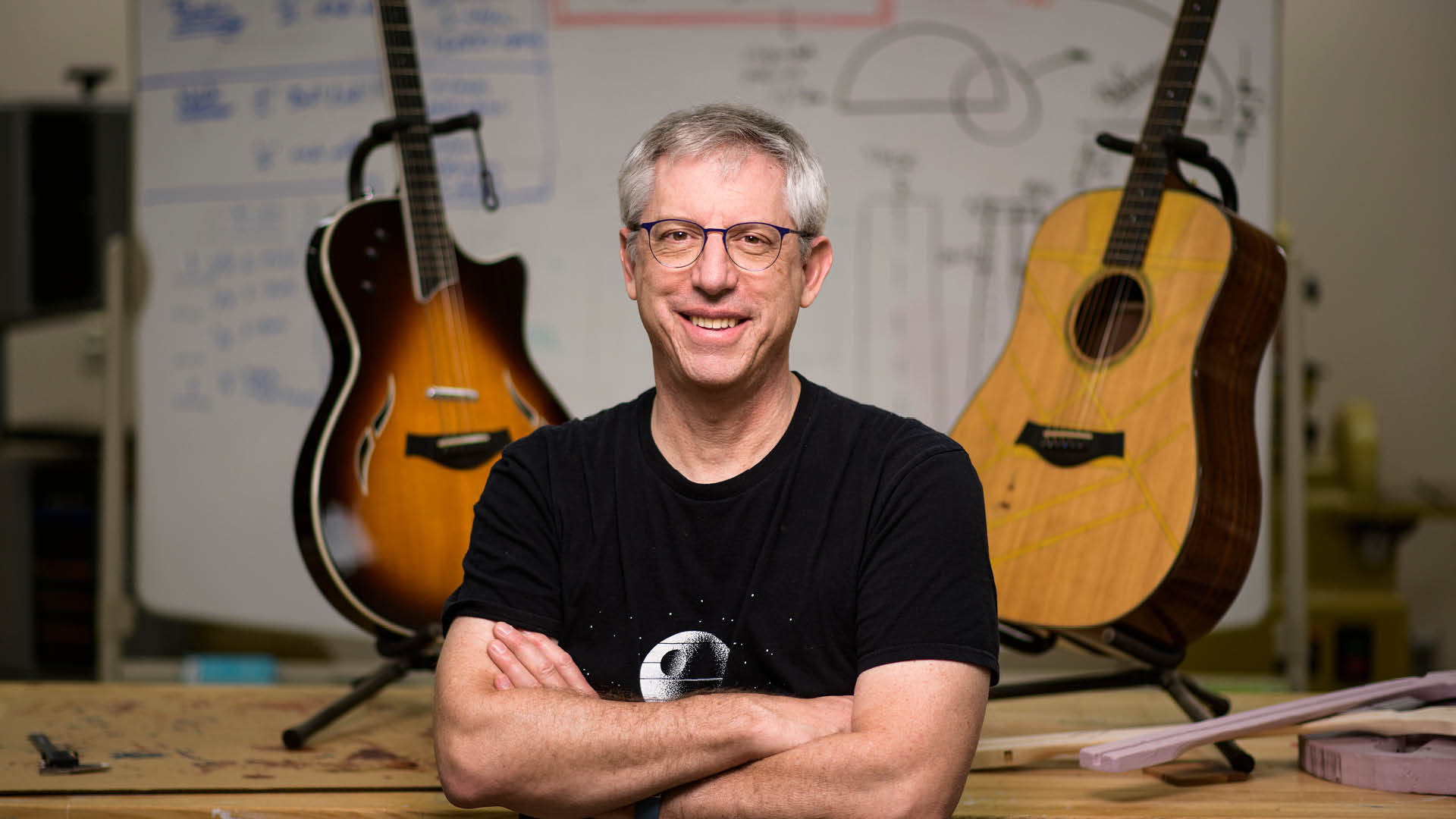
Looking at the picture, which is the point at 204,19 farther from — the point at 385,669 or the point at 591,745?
the point at 591,745

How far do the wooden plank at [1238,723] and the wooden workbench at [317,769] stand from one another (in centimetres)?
6

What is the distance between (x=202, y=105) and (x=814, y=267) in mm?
2162

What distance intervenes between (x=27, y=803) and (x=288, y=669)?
1.70 metres

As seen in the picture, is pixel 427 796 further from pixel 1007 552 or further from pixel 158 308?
pixel 158 308

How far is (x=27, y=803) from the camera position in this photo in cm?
151

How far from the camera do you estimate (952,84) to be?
9.66 feet

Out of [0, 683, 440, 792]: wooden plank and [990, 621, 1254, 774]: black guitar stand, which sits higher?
[990, 621, 1254, 774]: black guitar stand

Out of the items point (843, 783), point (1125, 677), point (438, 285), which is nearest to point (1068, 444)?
point (1125, 677)

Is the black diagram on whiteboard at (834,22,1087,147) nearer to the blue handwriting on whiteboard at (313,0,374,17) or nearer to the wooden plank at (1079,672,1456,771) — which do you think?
the blue handwriting on whiteboard at (313,0,374,17)

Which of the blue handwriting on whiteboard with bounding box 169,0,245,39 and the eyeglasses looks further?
the blue handwriting on whiteboard with bounding box 169,0,245,39

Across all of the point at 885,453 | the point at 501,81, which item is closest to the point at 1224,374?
the point at 885,453

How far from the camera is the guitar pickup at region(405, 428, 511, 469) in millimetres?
1827

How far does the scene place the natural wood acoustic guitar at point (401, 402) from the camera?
69.7 inches

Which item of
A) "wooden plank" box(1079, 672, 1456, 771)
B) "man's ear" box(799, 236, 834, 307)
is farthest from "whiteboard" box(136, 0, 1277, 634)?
"man's ear" box(799, 236, 834, 307)
